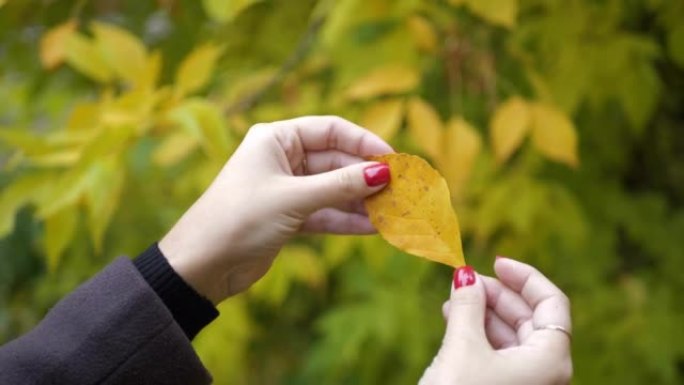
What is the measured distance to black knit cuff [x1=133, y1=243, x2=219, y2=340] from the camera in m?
0.80

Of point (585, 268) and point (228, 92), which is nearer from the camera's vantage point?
point (228, 92)

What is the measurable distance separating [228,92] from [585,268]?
767mm

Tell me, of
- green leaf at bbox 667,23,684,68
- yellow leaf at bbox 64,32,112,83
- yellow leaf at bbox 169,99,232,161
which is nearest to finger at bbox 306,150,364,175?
yellow leaf at bbox 169,99,232,161

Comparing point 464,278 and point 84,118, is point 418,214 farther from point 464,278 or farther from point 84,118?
point 84,118

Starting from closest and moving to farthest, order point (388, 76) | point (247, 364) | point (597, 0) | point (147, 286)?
point (147, 286) < point (388, 76) < point (597, 0) < point (247, 364)

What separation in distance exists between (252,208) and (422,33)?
1.60ft

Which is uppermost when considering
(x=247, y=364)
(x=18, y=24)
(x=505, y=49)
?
(x=18, y=24)

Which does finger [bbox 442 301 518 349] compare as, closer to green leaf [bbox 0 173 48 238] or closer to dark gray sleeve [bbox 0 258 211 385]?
dark gray sleeve [bbox 0 258 211 385]

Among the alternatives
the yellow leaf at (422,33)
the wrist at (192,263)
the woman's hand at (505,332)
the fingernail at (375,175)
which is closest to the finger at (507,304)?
the woman's hand at (505,332)

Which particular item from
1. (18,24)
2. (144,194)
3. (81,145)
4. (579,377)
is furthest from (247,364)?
(81,145)

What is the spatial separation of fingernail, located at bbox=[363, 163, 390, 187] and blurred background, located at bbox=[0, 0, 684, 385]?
9.2 inches

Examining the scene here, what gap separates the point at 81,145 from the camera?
989mm

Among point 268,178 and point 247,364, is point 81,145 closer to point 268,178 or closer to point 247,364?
point 268,178

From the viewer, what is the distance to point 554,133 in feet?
3.54
